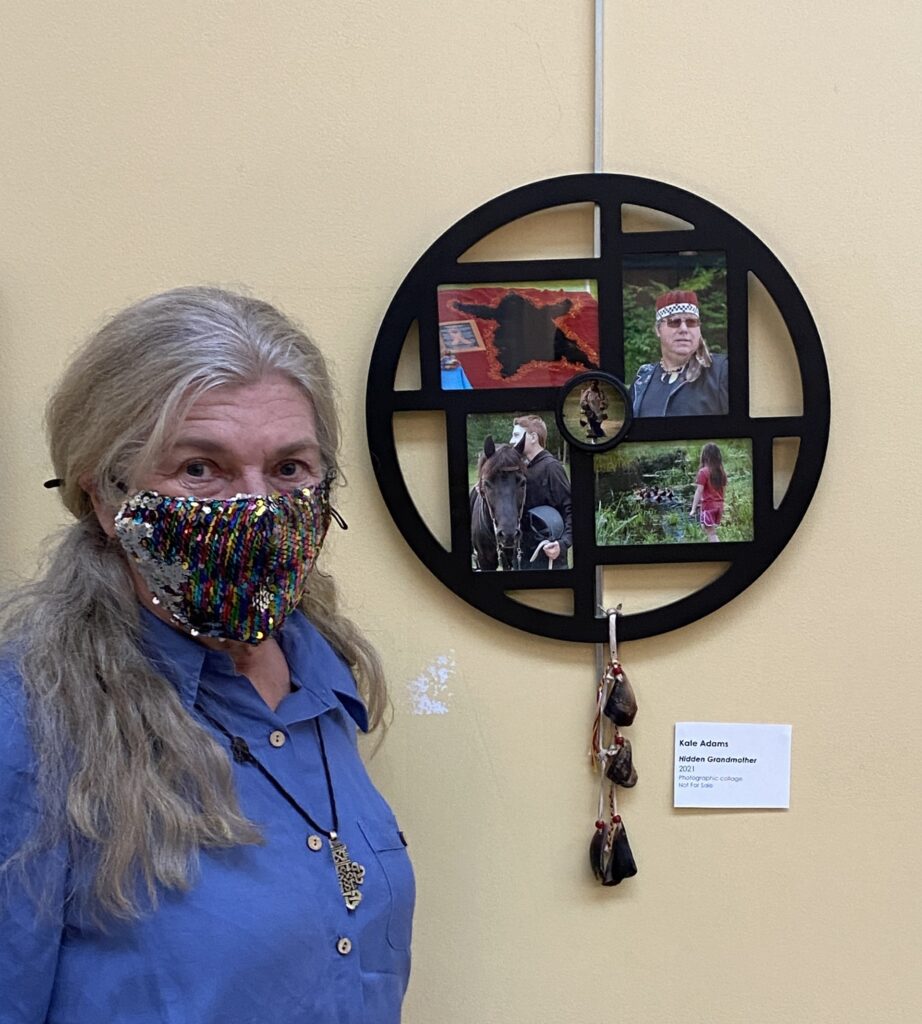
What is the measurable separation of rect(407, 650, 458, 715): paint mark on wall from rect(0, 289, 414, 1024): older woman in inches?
10.9

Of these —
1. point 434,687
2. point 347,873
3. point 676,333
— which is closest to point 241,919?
point 347,873

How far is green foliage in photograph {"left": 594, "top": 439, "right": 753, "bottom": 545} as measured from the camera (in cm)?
114

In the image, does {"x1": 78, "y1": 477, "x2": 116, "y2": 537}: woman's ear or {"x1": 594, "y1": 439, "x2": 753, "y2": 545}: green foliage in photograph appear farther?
{"x1": 594, "y1": 439, "x2": 753, "y2": 545}: green foliage in photograph

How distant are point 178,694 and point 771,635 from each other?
2.15 feet

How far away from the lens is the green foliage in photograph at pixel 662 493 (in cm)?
114

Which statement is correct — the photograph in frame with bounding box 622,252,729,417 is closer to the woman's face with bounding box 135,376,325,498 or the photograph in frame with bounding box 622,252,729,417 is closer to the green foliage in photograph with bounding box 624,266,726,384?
the green foliage in photograph with bounding box 624,266,726,384

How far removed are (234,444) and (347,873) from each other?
36cm

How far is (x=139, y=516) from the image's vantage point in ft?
2.64

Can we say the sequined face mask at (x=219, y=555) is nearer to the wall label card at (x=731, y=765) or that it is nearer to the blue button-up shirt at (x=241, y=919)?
the blue button-up shirt at (x=241, y=919)

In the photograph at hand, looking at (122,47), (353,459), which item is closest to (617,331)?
(353,459)

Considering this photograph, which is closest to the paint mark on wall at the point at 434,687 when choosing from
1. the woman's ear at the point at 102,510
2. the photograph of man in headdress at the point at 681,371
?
the photograph of man in headdress at the point at 681,371

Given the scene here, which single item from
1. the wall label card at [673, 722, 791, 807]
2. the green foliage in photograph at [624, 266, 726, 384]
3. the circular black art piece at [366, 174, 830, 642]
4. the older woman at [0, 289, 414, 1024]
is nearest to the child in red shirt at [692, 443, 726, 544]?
the circular black art piece at [366, 174, 830, 642]

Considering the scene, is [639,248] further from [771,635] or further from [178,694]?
[178,694]

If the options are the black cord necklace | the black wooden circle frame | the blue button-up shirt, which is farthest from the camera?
the black wooden circle frame
